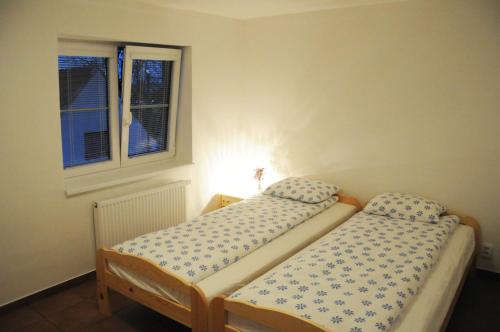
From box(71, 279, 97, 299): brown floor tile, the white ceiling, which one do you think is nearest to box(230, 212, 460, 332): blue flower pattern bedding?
box(71, 279, 97, 299): brown floor tile

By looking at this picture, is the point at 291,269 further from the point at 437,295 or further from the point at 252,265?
the point at 437,295

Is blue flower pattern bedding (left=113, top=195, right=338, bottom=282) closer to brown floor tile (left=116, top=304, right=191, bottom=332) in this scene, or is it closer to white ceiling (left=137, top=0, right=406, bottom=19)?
brown floor tile (left=116, top=304, right=191, bottom=332)

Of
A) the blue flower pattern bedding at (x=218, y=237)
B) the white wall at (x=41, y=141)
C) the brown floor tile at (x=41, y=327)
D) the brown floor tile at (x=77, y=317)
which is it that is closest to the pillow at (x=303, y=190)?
the blue flower pattern bedding at (x=218, y=237)

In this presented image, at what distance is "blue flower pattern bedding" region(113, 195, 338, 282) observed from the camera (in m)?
2.63

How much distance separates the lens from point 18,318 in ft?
9.46

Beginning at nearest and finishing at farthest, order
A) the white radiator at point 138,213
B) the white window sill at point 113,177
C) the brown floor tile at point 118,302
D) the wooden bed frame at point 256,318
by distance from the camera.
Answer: the wooden bed frame at point 256,318 < the brown floor tile at point 118,302 < the white window sill at point 113,177 < the white radiator at point 138,213

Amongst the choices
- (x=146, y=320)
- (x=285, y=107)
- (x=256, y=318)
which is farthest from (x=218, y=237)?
(x=285, y=107)

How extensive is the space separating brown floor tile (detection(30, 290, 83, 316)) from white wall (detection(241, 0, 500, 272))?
2.21m

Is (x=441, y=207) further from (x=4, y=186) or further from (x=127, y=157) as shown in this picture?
(x=4, y=186)

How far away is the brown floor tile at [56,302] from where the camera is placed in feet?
9.83

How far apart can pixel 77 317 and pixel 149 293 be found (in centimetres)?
66

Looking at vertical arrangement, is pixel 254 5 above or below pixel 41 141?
above

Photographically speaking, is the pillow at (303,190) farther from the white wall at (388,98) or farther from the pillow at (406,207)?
the pillow at (406,207)

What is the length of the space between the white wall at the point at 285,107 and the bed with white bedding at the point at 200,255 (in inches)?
22.6
